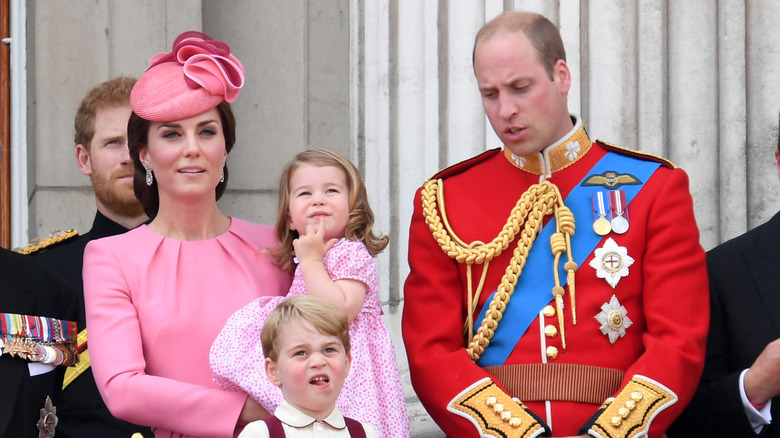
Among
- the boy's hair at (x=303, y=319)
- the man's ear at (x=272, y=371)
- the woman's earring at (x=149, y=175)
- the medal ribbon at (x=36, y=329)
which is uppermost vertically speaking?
the woman's earring at (x=149, y=175)

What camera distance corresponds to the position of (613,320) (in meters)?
3.46

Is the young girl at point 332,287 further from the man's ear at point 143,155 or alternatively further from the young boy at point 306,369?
the man's ear at point 143,155

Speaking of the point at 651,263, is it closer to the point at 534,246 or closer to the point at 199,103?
the point at 534,246

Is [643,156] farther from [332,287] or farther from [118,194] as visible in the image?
[118,194]

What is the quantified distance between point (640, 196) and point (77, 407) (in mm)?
1866

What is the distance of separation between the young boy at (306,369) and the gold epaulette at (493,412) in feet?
1.34

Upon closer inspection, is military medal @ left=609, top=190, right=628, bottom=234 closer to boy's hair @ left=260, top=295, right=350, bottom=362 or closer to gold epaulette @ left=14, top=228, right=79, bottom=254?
boy's hair @ left=260, top=295, right=350, bottom=362

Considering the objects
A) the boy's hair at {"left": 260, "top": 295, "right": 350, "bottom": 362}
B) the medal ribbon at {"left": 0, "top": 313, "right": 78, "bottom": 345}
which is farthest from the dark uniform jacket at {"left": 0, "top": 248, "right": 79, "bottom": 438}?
the boy's hair at {"left": 260, "top": 295, "right": 350, "bottom": 362}

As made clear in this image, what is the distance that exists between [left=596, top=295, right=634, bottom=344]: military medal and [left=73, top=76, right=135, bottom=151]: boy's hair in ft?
6.30

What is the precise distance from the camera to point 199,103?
3621mm

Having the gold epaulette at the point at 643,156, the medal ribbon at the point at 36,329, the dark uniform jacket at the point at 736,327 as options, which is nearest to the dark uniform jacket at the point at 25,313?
the medal ribbon at the point at 36,329

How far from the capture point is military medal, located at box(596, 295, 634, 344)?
346cm

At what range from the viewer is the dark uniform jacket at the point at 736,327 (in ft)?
12.1

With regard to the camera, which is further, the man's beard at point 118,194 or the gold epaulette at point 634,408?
the man's beard at point 118,194
